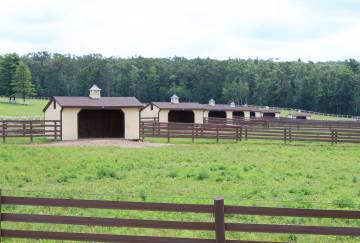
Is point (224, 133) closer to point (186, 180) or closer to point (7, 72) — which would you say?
point (186, 180)

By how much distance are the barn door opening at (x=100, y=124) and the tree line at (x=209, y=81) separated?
7948 cm

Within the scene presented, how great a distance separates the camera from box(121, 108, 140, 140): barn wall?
33234mm

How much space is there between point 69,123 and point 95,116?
15.5 ft

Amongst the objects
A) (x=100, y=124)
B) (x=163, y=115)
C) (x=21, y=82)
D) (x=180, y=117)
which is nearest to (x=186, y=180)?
(x=100, y=124)

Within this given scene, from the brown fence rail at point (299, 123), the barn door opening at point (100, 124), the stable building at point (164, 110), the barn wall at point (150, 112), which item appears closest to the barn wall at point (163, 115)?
the stable building at point (164, 110)

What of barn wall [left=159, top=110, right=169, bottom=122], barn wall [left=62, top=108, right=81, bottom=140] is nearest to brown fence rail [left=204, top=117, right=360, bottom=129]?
barn wall [left=159, top=110, right=169, bottom=122]

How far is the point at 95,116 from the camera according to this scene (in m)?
36.9

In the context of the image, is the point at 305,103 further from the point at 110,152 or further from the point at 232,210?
the point at 232,210

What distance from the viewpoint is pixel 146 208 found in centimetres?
652

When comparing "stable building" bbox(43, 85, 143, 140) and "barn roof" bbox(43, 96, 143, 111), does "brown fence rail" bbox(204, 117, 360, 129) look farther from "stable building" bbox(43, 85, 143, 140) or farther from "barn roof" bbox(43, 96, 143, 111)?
"barn roof" bbox(43, 96, 143, 111)

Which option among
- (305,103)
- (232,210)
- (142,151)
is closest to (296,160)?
(142,151)

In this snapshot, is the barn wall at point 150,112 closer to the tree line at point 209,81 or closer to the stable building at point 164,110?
the stable building at point 164,110

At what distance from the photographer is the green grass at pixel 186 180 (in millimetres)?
10527

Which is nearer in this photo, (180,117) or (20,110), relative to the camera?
(180,117)
